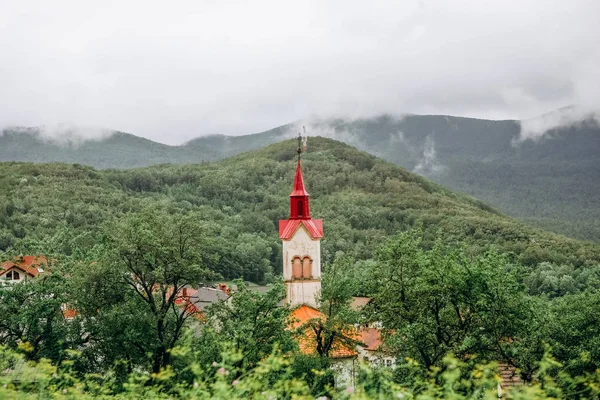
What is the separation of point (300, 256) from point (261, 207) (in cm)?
12396

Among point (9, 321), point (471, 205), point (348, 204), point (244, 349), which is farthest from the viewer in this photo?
point (471, 205)

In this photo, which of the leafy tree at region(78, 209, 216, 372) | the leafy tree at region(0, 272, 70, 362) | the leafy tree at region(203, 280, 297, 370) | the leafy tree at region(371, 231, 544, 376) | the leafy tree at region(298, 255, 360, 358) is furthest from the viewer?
the leafy tree at region(298, 255, 360, 358)

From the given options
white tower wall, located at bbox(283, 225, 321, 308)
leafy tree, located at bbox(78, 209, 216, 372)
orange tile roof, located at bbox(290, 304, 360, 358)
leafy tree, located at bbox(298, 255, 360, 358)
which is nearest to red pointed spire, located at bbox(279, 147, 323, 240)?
white tower wall, located at bbox(283, 225, 321, 308)

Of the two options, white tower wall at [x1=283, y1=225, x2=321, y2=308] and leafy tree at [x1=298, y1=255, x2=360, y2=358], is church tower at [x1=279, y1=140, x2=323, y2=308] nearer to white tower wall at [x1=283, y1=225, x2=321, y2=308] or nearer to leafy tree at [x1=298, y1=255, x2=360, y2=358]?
white tower wall at [x1=283, y1=225, x2=321, y2=308]

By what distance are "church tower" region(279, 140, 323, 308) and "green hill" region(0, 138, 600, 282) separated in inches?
2031

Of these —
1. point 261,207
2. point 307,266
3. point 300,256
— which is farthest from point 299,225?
point 261,207

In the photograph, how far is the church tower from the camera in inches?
1730

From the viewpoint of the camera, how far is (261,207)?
16775 cm

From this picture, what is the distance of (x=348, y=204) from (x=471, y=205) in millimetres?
36828

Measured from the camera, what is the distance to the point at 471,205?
185000 millimetres

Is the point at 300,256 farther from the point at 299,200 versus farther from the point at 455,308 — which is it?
the point at 455,308

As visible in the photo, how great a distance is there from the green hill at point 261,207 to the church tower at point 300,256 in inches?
2031

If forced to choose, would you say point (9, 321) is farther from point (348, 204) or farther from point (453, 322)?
point (348, 204)

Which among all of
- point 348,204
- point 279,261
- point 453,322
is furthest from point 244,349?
point 348,204
